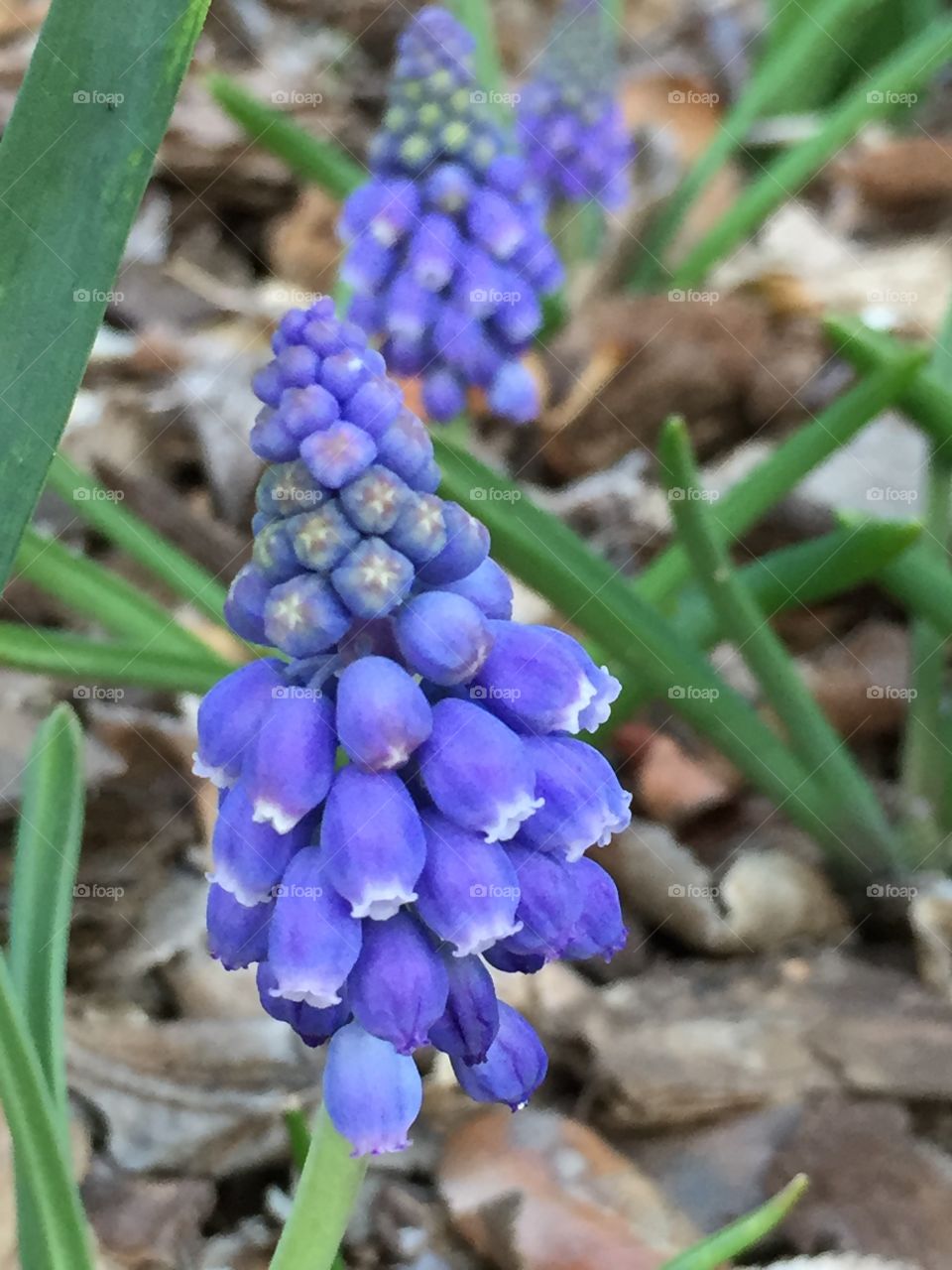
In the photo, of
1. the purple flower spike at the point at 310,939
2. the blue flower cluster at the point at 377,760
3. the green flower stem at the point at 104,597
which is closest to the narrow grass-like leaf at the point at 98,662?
the green flower stem at the point at 104,597

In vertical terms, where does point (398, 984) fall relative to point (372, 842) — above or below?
below

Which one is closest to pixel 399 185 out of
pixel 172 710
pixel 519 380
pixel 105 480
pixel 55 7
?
pixel 519 380

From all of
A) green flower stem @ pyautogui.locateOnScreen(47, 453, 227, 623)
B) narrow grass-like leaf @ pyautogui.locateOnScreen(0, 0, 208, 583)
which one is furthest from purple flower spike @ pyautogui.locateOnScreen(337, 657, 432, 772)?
green flower stem @ pyautogui.locateOnScreen(47, 453, 227, 623)

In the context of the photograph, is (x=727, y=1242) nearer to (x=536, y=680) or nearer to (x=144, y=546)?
(x=536, y=680)

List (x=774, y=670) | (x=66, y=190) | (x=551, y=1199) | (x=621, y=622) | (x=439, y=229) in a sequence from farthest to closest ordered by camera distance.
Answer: (x=439, y=229) → (x=774, y=670) → (x=621, y=622) → (x=551, y=1199) → (x=66, y=190)

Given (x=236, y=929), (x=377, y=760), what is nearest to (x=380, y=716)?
(x=377, y=760)

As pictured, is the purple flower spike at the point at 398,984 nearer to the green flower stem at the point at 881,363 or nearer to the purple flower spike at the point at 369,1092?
the purple flower spike at the point at 369,1092

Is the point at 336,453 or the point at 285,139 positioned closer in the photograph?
the point at 336,453
